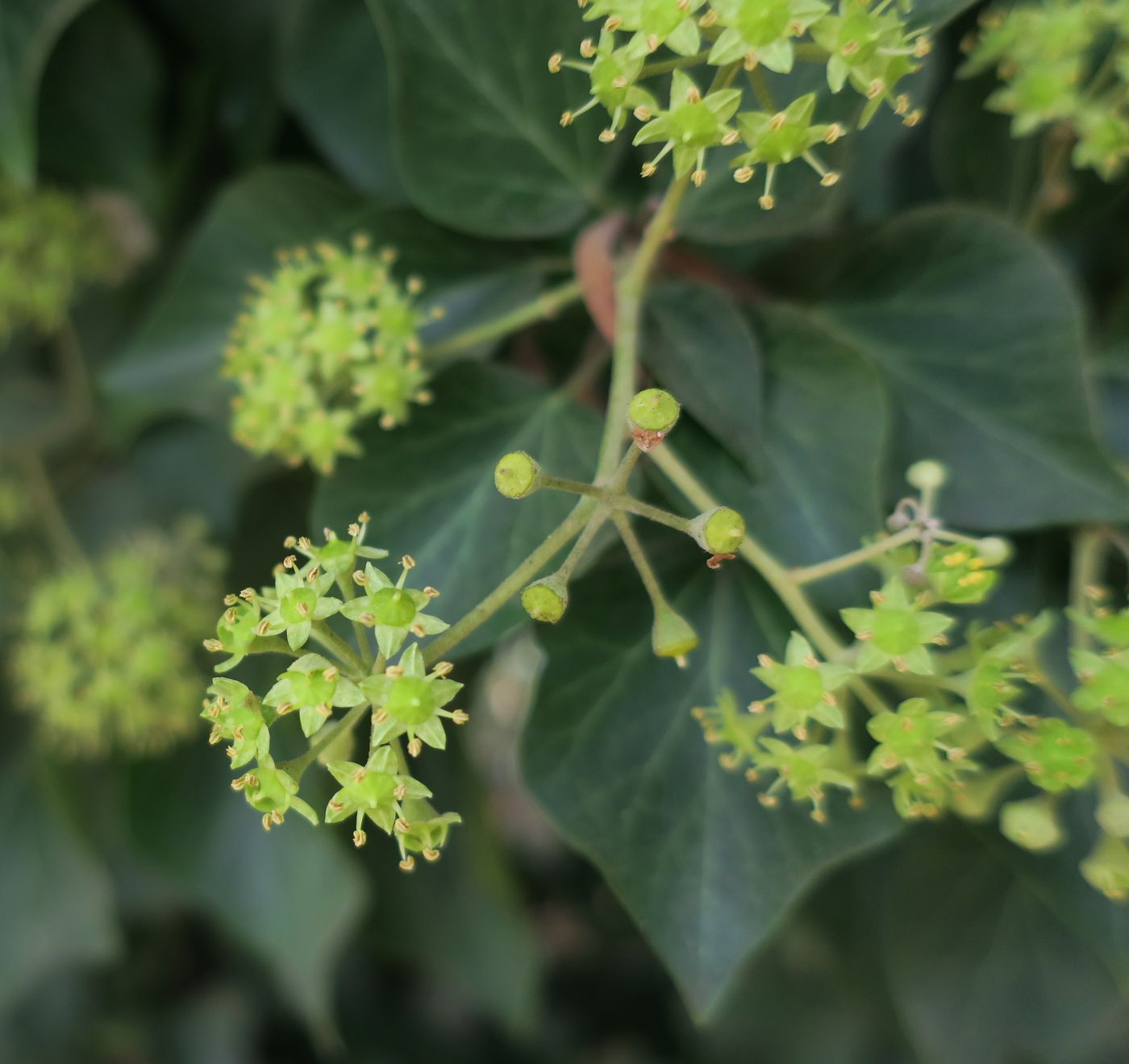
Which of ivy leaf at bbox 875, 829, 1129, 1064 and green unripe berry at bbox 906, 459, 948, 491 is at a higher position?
green unripe berry at bbox 906, 459, 948, 491

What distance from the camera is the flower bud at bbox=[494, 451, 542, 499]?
0.40 m

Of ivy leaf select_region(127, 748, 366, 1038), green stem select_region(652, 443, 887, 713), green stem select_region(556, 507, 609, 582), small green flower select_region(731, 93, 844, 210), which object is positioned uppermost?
small green flower select_region(731, 93, 844, 210)

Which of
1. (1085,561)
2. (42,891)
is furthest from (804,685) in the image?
(42,891)

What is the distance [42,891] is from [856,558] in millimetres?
949

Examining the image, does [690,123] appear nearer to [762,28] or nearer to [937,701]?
[762,28]

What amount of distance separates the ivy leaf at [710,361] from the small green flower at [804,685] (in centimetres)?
13

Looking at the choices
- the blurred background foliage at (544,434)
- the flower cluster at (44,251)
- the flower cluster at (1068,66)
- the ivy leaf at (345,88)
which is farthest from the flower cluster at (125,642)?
the flower cluster at (1068,66)

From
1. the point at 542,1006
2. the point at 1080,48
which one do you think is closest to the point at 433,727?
the point at 1080,48

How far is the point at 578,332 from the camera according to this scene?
2.28 feet

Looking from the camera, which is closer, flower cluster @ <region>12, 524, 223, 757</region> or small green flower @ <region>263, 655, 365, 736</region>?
small green flower @ <region>263, 655, 365, 736</region>

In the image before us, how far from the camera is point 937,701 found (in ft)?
1.59

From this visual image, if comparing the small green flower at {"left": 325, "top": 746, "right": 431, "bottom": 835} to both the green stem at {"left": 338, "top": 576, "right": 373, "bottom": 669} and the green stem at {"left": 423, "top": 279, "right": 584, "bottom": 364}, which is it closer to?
the green stem at {"left": 338, "top": 576, "right": 373, "bottom": 669}

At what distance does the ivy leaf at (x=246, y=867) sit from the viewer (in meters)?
0.90

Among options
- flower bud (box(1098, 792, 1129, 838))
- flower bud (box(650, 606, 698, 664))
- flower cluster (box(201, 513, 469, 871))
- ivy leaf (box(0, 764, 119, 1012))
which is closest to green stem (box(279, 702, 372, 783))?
flower cluster (box(201, 513, 469, 871))
